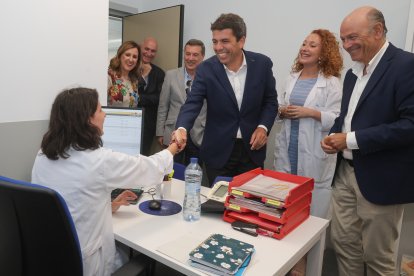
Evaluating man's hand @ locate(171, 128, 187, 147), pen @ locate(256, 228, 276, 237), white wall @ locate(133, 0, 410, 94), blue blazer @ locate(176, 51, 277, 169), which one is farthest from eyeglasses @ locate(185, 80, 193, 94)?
pen @ locate(256, 228, 276, 237)

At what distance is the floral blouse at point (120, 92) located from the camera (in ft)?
8.98

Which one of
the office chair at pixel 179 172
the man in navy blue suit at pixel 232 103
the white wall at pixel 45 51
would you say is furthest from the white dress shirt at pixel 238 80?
the white wall at pixel 45 51

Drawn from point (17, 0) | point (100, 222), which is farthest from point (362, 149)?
point (17, 0)

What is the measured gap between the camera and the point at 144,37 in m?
4.07

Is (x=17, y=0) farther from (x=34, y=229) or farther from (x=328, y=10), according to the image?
(x=328, y=10)

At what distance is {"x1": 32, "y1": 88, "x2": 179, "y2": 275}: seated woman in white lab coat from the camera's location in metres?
1.25

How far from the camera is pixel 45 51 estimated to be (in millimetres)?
1794

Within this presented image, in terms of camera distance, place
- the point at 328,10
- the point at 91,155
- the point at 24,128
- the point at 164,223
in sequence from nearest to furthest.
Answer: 1. the point at 91,155
2. the point at 164,223
3. the point at 24,128
4. the point at 328,10

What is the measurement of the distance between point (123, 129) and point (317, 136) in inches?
54.8

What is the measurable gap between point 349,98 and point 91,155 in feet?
4.51

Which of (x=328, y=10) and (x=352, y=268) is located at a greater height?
(x=328, y=10)

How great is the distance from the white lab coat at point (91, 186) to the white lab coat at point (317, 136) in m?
1.49

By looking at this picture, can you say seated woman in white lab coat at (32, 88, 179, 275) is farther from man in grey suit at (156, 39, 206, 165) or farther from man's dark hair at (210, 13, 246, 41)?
man in grey suit at (156, 39, 206, 165)

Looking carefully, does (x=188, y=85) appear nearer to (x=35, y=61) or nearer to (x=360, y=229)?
(x=35, y=61)
